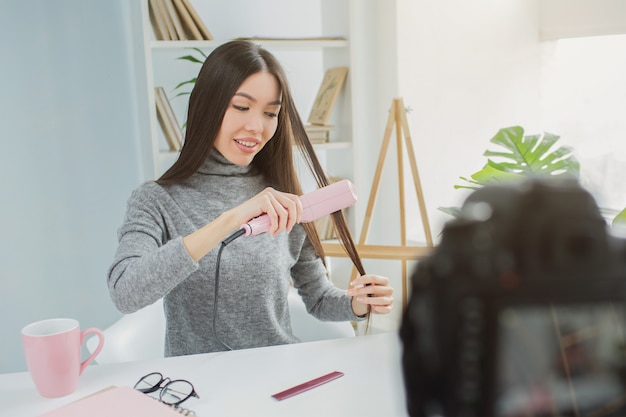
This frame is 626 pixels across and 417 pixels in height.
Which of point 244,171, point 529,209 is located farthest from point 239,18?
point 529,209

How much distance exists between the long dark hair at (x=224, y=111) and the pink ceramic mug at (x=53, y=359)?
1.71 ft

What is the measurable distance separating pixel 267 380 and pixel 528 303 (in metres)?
0.89

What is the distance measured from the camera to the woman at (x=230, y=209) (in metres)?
1.36

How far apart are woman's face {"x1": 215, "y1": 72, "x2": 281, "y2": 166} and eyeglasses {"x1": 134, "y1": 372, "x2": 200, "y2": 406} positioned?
1.80ft

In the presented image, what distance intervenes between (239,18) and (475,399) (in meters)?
2.64

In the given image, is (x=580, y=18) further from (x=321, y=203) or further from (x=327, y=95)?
(x=321, y=203)

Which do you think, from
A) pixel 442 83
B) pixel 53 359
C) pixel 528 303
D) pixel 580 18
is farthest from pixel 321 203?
pixel 580 18

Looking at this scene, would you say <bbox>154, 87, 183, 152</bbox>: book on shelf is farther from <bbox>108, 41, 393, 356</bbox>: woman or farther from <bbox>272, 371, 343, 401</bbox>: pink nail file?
<bbox>272, 371, 343, 401</bbox>: pink nail file

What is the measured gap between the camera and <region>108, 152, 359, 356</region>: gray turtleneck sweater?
1404mm

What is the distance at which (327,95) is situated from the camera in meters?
2.58

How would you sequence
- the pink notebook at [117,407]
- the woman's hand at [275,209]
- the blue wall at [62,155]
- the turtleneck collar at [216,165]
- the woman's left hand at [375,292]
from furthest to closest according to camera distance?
1. the blue wall at [62,155]
2. the turtleneck collar at [216,165]
3. the woman's left hand at [375,292]
4. the woman's hand at [275,209]
5. the pink notebook at [117,407]

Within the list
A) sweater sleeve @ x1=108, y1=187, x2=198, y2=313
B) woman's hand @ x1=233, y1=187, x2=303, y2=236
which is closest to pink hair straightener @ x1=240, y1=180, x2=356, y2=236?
woman's hand @ x1=233, y1=187, x2=303, y2=236

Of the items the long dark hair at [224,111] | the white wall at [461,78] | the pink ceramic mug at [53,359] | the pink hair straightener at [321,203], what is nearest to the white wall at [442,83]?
the white wall at [461,78]

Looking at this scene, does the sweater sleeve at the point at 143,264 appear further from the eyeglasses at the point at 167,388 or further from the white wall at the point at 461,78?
the white wall at the point at 461,78
